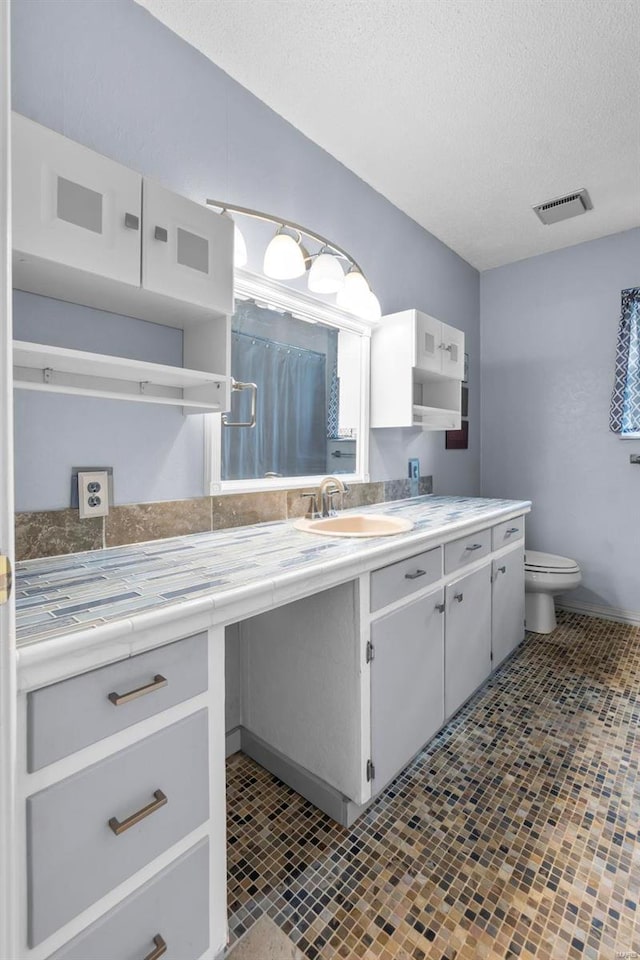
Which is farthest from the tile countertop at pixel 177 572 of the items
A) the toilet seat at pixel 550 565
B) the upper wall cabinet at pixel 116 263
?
the toilet seat at pixel 550 565

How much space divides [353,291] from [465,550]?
1203 millimetres

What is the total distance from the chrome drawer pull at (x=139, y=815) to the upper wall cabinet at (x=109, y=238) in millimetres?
1119

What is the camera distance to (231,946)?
107 cm

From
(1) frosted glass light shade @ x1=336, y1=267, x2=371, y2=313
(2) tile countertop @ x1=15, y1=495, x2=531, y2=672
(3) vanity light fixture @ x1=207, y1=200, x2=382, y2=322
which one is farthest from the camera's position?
(1) frosted glass light shade @ x1=336, y1=267, x2=371, y2=313

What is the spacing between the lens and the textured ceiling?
1503mm

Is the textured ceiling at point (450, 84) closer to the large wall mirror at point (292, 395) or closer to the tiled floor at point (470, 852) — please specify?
the large wall mirror at point (292, 395)

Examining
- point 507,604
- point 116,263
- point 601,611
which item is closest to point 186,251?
point 116,263

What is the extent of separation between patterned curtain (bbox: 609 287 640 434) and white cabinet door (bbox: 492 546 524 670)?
3.87ft

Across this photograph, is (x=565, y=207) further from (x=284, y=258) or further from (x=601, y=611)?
(x=601, y=611)

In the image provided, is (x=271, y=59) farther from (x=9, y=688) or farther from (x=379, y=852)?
(x=379, y=852)

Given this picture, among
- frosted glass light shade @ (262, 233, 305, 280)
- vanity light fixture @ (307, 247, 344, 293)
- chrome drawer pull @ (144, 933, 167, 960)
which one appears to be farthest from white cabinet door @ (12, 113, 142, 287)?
chrome drawer pull @ (144, 933, 167, 960)

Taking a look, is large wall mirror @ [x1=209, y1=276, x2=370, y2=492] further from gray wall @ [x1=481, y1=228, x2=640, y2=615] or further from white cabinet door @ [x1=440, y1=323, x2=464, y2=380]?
gray wall @ [x1=481, y1=228, x2=640, y2=615]

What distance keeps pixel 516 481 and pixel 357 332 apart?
1.87 meters

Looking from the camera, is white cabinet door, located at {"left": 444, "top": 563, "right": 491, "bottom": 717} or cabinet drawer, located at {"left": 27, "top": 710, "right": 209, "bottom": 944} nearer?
cabinet drawer, located at {"left": 27, "top": 710, "right": 209, "bottom": 944}
